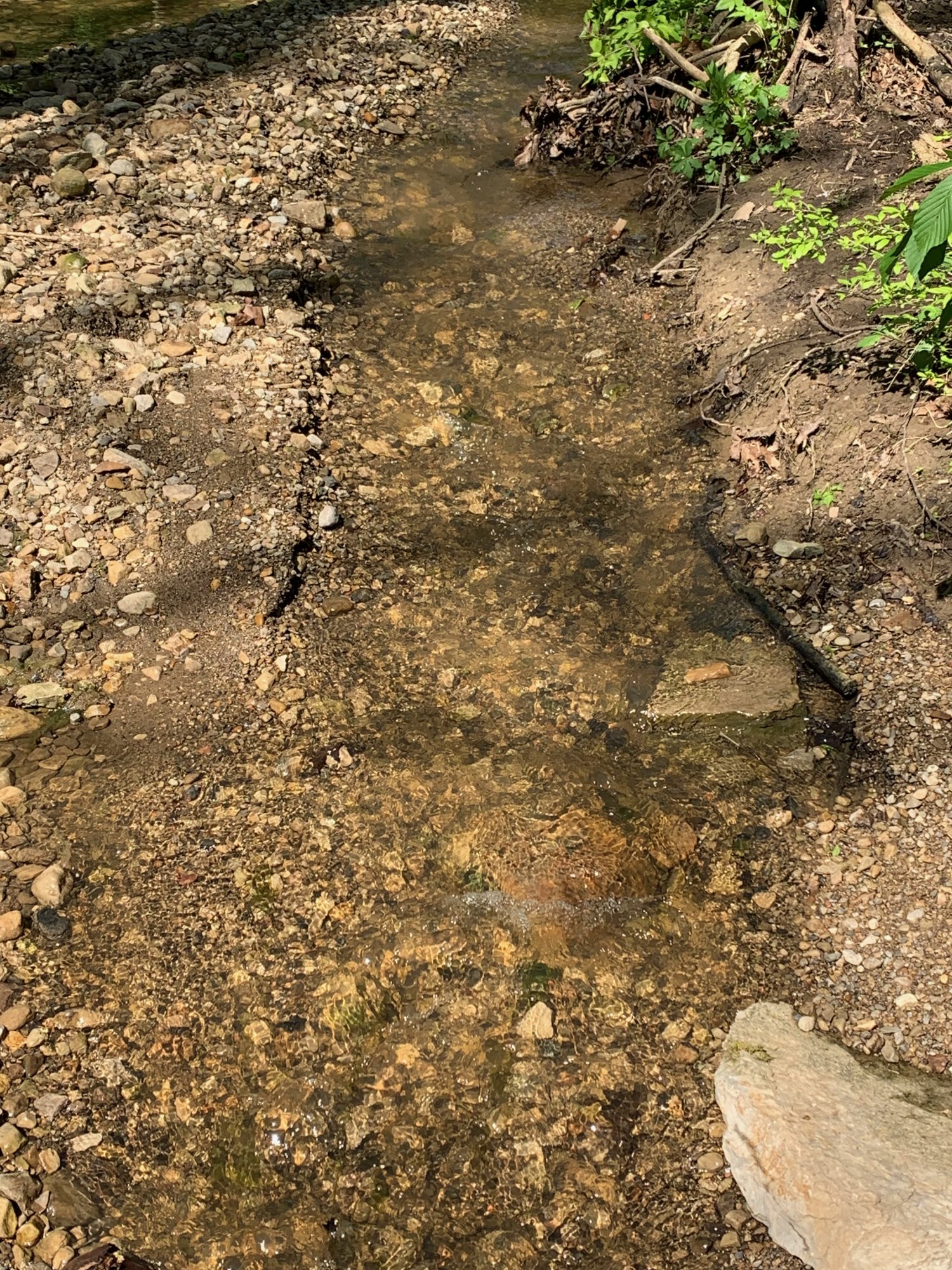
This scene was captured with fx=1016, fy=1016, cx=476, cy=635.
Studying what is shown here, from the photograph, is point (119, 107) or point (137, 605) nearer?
point (137, 605)

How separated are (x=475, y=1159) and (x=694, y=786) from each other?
1.11m

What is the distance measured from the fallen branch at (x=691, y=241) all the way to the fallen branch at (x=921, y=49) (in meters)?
1.17

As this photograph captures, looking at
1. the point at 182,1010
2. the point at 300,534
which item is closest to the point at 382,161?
the point at 300,534

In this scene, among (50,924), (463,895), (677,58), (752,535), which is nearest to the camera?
(50,924)

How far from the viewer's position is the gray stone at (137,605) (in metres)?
3.16

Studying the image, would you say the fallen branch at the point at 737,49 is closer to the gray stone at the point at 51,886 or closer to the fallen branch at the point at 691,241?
the fallen branch at the point at 691,241

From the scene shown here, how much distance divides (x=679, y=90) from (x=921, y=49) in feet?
3.79

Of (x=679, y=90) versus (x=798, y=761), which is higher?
(x=679, y=90)

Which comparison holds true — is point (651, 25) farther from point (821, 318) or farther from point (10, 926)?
point (10, 926)

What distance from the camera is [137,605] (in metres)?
3.17

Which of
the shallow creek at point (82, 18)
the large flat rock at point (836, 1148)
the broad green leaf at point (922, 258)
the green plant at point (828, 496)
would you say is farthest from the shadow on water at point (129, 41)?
the large flat rock at point (836, 1148)

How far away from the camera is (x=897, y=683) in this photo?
2.83 m

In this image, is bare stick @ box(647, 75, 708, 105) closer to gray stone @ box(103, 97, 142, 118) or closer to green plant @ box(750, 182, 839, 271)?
green plant @ box(750, 182, 839, 271)

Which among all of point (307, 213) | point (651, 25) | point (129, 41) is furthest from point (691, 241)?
point (129, 41)
